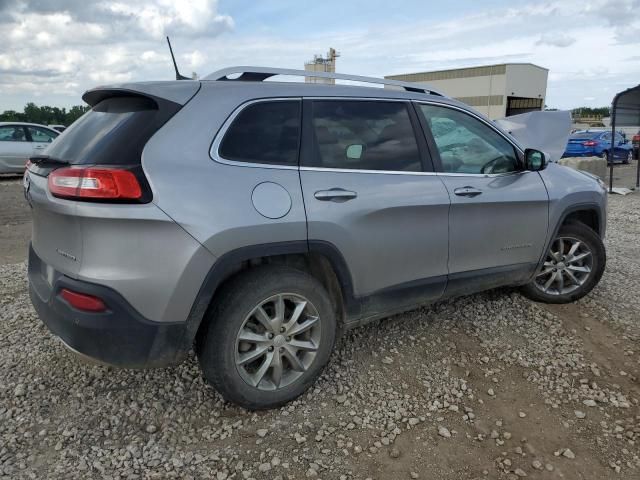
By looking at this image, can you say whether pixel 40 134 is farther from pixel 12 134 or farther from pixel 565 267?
pixel 565 267

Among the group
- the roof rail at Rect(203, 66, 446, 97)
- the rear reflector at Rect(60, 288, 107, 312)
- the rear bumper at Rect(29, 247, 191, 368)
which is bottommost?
the rear bumper at Rect(29, 247, 191, 368)

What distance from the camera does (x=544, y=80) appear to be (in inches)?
2357

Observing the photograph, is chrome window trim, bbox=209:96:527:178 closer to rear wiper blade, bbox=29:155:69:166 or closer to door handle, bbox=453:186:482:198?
door handle, bbox=453:186:482:198

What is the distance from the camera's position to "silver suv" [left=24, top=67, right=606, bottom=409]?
2.31 m

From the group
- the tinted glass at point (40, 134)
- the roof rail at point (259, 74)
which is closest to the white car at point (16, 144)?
the tinted glass at point (40, 134)

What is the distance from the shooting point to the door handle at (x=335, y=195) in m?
2.74

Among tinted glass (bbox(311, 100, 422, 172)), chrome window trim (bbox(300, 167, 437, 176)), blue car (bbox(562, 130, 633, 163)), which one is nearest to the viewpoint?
chrome window trim (bbox(300, 167, 437, 176))

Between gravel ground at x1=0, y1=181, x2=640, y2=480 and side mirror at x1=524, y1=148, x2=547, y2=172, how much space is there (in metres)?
1.24

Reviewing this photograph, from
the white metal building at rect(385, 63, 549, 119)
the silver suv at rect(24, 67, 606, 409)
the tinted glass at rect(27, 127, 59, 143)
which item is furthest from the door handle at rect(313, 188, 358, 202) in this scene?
the white metal building at rect(385, 63, 549, 119)

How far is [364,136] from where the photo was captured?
3057 millimetres

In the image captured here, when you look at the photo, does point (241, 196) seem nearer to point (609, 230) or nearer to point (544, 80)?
point (609, 230)

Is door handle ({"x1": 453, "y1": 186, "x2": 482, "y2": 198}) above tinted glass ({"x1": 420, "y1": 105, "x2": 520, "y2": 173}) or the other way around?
the other way around

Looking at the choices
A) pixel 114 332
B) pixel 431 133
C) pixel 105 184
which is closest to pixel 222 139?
pixel 105 184

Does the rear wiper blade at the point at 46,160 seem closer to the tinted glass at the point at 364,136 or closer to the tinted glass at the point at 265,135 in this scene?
the tinted glass at the point at 265,135
